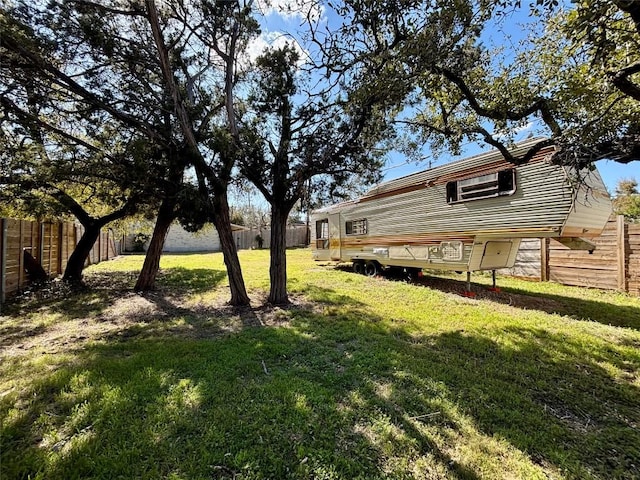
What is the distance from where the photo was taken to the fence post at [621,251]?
6494 mm

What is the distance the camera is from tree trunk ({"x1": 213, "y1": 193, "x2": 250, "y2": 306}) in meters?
5.96

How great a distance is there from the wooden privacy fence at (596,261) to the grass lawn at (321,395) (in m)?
1.90

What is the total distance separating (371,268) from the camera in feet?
33.9

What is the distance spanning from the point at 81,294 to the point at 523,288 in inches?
449

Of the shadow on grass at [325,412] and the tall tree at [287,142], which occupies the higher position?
the tall tree at [287,142]

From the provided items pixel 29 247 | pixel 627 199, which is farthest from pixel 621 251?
pixel 627 199

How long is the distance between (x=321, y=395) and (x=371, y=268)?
25.9ft

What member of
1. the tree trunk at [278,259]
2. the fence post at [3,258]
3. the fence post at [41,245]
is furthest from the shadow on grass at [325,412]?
the fence post at [41,245]

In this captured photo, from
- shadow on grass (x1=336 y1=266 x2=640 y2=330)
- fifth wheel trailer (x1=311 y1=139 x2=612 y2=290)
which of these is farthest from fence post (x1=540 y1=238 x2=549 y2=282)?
fifth wheel trailer (x1=311 y1=139 x2=612 y2=290)

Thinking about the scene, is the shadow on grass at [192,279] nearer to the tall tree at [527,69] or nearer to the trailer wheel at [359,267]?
the trailer wheel at [359,267]

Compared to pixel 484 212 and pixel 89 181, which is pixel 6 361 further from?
pixel 484 212

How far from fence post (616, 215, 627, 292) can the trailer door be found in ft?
25.2

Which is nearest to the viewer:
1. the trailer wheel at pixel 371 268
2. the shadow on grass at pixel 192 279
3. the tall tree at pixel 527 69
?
the tall tree at pixel 527 69

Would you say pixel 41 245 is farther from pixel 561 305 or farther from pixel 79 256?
pixel 561 305
